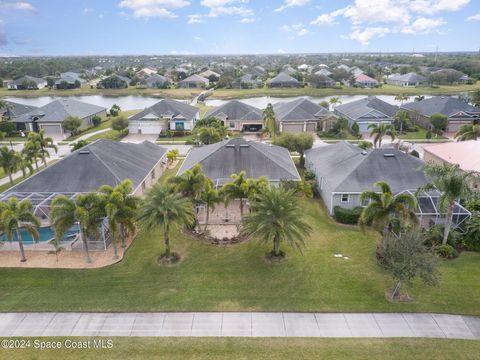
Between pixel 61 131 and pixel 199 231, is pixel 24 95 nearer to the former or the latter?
pixel 61 131

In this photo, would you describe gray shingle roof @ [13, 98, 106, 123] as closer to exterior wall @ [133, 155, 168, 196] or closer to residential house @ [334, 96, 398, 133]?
exterior wall @ [133, 155, 168, 196]

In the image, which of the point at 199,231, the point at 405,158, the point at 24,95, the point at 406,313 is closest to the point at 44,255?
the point at 199,231

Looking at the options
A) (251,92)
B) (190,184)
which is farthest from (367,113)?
(251,92)

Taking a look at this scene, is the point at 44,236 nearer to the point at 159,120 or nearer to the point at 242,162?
the point at 242,162

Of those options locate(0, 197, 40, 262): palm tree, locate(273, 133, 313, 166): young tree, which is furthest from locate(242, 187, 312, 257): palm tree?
locate(273, 133, 313, 166): young tree

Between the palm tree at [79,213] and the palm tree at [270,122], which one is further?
the palm tree at [270,122]

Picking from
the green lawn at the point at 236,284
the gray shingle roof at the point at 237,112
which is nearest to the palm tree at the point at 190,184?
the green lawn at the point at 236,284

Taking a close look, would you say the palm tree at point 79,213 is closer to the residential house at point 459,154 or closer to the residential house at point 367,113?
the residential house at point 459,154
